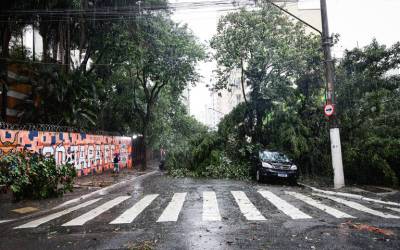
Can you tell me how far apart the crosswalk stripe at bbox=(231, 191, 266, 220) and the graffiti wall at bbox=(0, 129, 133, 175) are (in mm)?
8271

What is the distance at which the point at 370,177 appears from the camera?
12922mm

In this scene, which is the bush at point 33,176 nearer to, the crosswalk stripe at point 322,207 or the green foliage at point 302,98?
the crosswalk stripe at point 322,207

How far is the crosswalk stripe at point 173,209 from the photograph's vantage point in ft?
24.3

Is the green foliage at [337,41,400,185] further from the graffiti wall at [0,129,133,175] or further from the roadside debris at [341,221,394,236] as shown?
the graffiti wall at [0,129,133,175]

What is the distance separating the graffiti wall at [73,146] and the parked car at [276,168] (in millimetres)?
9683

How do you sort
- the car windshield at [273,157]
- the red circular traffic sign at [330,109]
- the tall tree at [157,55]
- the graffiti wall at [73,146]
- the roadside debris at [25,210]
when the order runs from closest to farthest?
1. the roadside debris at [25,210]
2. the red circular traffic sign at [330,109]
3. the graffiti wall at [73,146]
4. the car windshield at [273,157]
5. the tall tree at [157,55]

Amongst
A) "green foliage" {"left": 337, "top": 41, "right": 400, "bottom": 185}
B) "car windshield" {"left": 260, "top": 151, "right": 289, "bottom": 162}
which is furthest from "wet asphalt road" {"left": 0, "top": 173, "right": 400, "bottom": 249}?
"car windshield" {"left": 260, "top": 151, "right": 289, "bottom": 162}

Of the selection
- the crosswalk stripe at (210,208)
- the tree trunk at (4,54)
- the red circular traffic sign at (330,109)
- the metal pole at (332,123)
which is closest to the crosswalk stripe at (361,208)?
the metal pole at (332,123)

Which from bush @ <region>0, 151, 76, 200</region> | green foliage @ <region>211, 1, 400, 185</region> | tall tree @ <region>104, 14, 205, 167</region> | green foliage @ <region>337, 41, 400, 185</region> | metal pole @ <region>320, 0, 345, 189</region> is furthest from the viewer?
tall tree @ <region>104, 14, 205, 167</region>

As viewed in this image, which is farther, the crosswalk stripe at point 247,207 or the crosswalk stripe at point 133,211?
the crosswalk stripe at point 247,207

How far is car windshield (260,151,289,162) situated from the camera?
15400mm

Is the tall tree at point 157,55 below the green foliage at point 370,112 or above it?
above

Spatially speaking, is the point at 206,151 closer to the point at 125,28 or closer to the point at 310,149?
the point at 310,149

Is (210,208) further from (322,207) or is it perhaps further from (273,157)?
(273,157)
